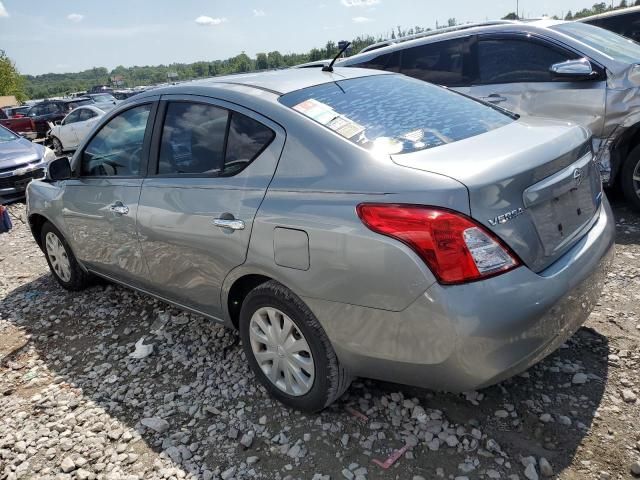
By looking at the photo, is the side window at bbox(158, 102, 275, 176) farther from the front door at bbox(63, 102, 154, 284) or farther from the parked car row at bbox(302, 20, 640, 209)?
the parked car row at bbox(302, 20, 640, 209)

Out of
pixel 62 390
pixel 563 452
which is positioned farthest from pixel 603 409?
pixel 62 390

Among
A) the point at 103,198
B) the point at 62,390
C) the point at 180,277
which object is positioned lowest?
the point at 62,390

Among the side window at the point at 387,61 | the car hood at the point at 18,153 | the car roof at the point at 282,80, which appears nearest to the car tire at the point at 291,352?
the car roof at the point at 282,80

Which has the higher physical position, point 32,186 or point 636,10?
point 636,10

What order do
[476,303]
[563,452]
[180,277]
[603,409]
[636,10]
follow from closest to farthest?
1. [476,303]
2. [563,452]
3. [603,409]
4. [180,277]
5. [636,10]

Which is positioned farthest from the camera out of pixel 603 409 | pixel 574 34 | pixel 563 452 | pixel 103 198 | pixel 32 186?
pixel 574 34

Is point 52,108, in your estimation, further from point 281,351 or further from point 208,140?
point 281,351

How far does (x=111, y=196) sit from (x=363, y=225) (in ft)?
7.14

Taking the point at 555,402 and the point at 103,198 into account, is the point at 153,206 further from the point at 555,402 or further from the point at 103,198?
the point at 555,402

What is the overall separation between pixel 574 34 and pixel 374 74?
116 inches

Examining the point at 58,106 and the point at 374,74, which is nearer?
the point at 374,74

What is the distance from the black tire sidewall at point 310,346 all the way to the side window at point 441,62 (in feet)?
13.3

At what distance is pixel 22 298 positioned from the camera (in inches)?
190

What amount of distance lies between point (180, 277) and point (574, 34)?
4.41 meters
